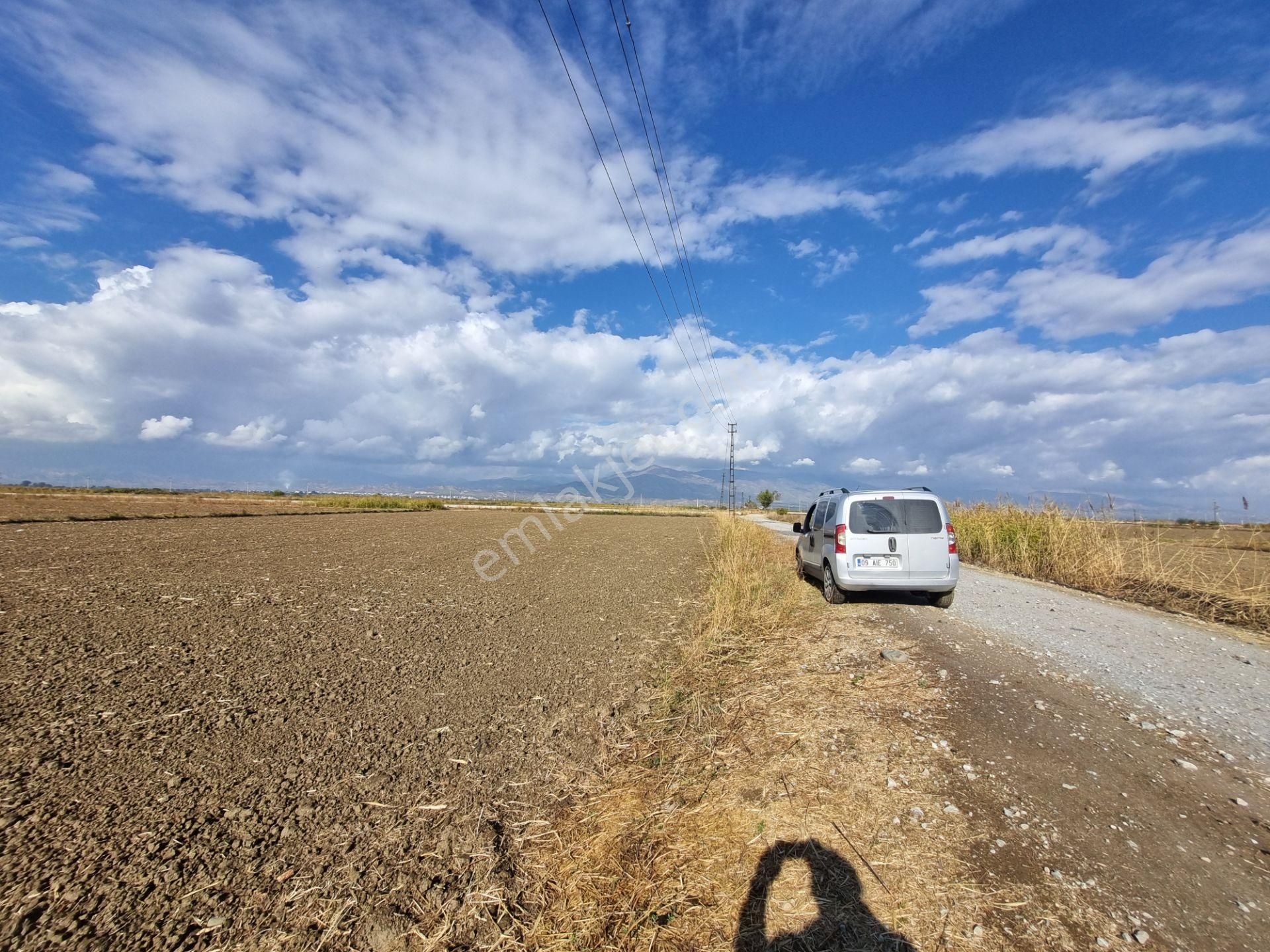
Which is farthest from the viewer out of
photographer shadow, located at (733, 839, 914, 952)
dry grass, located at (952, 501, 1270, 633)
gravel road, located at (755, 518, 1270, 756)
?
dry grass, located at (952, 501, 1270, 633)

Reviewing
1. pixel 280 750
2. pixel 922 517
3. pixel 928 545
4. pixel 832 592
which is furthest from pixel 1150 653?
pixel 280 750

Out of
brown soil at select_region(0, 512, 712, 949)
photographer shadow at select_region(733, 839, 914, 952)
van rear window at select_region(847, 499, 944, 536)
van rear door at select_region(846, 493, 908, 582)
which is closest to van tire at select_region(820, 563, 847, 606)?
van rear door at select_region(846, 493, 908, 582)

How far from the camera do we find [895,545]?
30.4 ft

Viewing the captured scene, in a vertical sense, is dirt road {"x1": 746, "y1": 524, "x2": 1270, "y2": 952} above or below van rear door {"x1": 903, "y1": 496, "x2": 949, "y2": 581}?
below

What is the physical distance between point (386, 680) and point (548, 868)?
352cm

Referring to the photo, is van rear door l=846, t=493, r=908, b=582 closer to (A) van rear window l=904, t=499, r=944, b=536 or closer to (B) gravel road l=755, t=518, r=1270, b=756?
(A) van rear window l=904, t=499, r=944, b=536

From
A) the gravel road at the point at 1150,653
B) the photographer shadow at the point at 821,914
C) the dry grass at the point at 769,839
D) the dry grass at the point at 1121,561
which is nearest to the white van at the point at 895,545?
the gravel road at the point at 1150,653

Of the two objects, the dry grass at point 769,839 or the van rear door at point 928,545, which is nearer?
the dry grass at point 769,839

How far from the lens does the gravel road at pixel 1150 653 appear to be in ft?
16.3

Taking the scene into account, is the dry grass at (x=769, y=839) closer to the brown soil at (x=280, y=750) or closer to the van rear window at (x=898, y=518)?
the brown soil at (x=280, y=750)

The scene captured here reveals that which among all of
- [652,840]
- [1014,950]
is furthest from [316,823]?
[1014,950]

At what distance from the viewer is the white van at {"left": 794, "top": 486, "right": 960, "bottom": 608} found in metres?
9.20

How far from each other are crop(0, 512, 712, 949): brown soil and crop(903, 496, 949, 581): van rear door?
14.3ft

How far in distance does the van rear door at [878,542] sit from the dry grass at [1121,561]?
587cm
